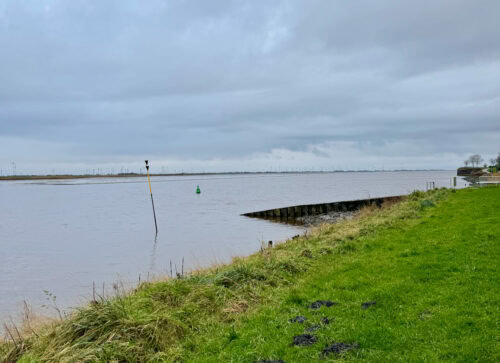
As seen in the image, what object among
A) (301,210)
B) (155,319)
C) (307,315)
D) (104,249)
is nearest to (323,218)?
(301,210)

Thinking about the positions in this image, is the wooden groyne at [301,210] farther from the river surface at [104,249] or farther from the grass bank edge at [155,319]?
the grass bank edge at [155,319]

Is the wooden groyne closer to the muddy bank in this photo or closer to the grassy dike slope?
the muddy bank

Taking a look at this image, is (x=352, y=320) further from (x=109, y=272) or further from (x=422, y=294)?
(x=109, y=272)

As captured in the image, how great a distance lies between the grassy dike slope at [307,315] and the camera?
5.94 meters

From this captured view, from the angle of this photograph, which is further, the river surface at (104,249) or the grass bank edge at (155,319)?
the river surface at (104,249)

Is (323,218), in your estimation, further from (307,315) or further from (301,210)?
(307,315)

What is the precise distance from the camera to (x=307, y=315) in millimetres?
7633

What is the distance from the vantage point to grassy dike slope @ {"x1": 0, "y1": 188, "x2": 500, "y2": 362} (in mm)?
5941

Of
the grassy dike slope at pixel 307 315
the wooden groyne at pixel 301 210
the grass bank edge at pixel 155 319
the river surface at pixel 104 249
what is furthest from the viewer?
the wooden groyne at pixel 301 210

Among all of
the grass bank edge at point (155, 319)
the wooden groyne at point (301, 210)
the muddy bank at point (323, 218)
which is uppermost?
the grass bank edge at point (155, 319)

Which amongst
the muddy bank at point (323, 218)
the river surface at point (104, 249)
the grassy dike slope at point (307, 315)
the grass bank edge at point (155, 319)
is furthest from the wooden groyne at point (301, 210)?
the grass bank edge at point (155, 319)

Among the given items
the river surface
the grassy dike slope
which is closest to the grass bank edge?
the grassy dike slope

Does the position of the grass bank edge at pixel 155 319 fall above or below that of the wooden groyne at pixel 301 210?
above

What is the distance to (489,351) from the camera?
17.0 feet
